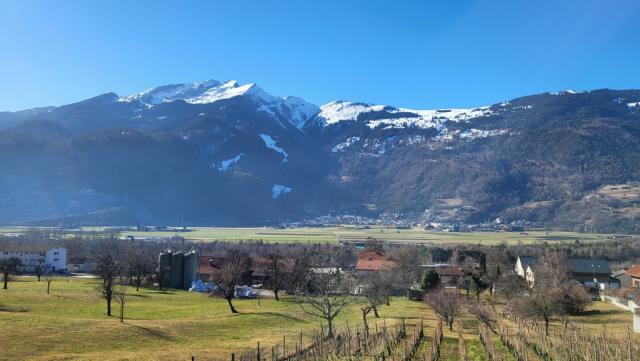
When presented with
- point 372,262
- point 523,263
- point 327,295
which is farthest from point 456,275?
point 327,295

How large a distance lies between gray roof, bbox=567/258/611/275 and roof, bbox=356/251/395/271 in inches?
1366

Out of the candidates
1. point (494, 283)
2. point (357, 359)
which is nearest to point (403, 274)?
point (494, 283)

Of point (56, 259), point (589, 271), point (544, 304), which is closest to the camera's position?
point (544, 304)

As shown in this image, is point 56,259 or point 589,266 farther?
point 56,259

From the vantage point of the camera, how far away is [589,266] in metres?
109

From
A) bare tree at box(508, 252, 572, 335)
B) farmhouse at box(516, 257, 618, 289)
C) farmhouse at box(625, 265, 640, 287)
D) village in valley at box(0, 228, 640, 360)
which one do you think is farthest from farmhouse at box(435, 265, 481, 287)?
bare tree at box(508, 252, 572, 335)

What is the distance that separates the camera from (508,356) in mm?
41281

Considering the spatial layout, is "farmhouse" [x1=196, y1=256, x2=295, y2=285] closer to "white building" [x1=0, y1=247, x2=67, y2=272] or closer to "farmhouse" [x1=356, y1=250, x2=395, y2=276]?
"farmhouse" [x1=356, y1=250, x2=395, y2=276]

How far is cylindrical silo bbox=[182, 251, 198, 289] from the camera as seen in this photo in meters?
103

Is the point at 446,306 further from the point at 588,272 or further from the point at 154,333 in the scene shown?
the point at 588,272

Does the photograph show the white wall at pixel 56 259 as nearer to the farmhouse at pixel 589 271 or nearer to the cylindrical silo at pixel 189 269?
the cylindrical silo at pixel 189 269

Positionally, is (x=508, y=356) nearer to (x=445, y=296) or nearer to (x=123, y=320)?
(x=445, y=296)

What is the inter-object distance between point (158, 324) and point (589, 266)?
88401mm

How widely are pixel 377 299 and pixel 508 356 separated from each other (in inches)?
951
